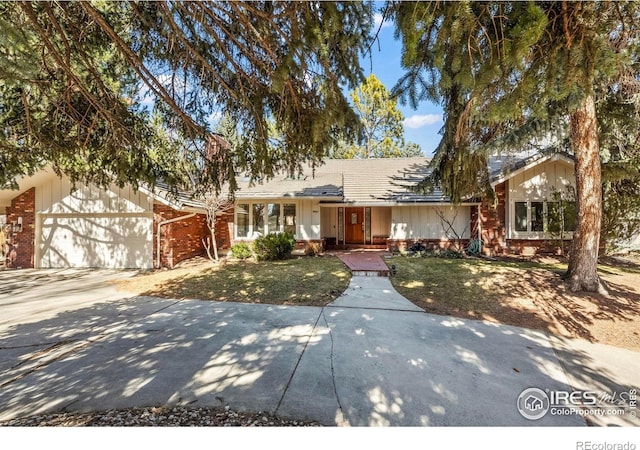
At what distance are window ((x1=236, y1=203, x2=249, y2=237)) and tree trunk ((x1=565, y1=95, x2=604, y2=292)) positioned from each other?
11.8 metres

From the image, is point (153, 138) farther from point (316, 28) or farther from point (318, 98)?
point (316, 28)

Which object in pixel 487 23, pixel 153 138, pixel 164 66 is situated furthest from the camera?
pixel 153 138

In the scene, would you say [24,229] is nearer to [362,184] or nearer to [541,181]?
[362,184]

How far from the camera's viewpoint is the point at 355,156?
87.7ft

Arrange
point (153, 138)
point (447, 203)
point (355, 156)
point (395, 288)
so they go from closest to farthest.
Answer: point (153, 138)
point (395, 288)
point (447, 203)
point (355, 156)

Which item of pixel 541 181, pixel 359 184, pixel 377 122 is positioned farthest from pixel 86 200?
pixel 377 122

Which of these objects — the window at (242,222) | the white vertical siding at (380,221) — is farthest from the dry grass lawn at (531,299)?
the window at (242,222)

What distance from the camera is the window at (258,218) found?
520 inches

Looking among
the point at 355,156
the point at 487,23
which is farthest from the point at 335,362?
the point at 355,156

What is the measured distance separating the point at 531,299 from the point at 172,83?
844cm

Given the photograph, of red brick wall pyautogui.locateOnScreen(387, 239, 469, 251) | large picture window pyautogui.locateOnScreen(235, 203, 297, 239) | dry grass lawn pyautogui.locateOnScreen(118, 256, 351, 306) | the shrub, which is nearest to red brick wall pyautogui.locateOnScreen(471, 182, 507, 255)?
red brick wall pyautogui.locateOnScreen(387, 239, 469, 251)

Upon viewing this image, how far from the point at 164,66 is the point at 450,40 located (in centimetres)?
437

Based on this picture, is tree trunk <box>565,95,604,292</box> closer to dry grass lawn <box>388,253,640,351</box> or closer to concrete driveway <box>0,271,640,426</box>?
dry grass lawn <box>388,253,640,351</box>

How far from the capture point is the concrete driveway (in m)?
2.78
